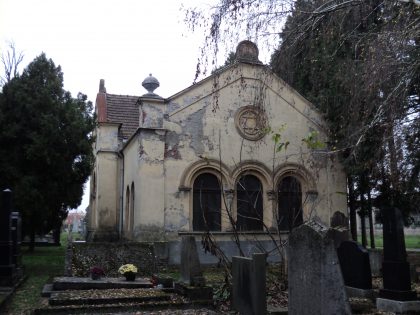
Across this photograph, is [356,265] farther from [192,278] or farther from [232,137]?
[232,137]

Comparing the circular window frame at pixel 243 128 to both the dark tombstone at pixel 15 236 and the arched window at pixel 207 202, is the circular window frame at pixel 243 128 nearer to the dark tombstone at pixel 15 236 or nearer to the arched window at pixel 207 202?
the arched window at pixel 207 202

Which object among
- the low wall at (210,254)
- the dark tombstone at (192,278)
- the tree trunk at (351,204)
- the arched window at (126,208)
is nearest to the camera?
the dark tombstone at (192,278)

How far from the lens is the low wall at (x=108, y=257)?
13.8 meters

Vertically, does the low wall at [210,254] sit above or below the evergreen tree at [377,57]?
below

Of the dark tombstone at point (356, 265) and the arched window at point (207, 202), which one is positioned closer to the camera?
the dark tombstone at point (356, 265)

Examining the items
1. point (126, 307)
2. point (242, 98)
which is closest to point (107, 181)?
point (242, 98)

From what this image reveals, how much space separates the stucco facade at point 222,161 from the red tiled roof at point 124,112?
2.58m

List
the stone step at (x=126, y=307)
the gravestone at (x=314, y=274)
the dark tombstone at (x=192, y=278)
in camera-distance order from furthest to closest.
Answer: the dark tombstone at (x=192, y=278) < the stone step at (x=126, y=307) < the gravestone at (x=314, y=274)

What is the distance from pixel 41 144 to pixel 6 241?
13.9 feet

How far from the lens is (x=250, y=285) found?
8.04m

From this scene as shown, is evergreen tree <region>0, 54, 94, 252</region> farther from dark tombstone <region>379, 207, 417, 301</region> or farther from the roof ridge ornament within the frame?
dark tombstone <region>379, 207, 417, 301</region>

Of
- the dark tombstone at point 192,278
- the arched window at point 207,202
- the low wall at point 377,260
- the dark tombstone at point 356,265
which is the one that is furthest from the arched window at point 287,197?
the dark tombstone at point 192,278

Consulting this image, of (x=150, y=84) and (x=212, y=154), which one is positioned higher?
(x=150, y=84)

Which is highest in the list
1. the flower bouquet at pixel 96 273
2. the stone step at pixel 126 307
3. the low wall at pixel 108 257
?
the low wall at pixel 108 257
